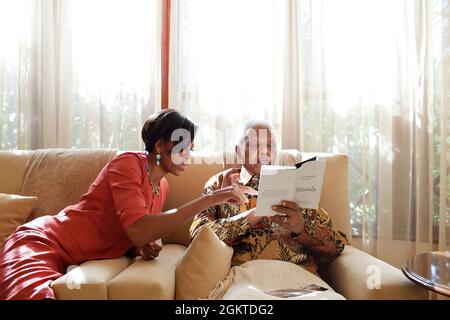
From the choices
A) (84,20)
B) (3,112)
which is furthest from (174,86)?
(3,112)

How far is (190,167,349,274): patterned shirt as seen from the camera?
Result: 162 centimetres

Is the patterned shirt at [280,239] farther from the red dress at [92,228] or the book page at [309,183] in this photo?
the red dress at [92,228]

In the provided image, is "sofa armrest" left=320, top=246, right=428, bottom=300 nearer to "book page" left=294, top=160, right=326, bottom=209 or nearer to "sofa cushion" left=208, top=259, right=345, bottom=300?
"sofa cushion" left=208, top=259, right=345, bottom=300

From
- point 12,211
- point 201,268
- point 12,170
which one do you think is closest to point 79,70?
point 12,170

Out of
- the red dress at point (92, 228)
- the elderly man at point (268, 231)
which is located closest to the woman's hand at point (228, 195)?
the elderly man at point (268, 231)

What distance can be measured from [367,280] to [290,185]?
395mm

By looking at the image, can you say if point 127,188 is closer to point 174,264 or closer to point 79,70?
point 174,264

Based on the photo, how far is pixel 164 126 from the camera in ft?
5.06

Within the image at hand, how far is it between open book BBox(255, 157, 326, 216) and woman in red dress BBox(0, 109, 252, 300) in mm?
128

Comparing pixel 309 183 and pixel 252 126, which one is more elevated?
pixel 252 126

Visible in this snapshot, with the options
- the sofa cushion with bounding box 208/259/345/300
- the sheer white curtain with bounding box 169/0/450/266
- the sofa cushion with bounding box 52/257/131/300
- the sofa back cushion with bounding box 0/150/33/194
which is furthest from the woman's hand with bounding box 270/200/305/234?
the sofa back cushion with bounding box 0/150/33/194

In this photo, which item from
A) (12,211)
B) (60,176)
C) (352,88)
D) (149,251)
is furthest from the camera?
(352,88)

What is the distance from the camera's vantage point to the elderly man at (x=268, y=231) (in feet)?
5.30
